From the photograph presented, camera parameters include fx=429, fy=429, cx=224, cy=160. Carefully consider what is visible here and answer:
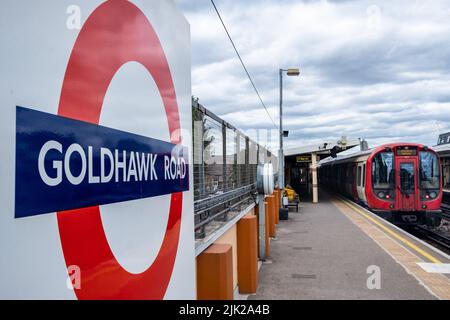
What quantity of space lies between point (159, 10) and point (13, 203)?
64.0 inches

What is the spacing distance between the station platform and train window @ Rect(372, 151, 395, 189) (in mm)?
2703

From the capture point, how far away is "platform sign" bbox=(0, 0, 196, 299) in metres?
1.20

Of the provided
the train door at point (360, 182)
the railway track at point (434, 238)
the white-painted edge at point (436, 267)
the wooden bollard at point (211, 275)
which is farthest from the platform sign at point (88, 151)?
the train door at point (360, 182)

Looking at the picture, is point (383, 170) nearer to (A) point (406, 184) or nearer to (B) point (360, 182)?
(A) point (406, 184)

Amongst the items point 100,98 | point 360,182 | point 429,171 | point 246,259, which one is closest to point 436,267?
point 246,259

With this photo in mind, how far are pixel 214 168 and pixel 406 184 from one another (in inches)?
→ 471

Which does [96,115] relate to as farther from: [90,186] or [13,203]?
[13,203]

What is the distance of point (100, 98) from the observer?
1.68m

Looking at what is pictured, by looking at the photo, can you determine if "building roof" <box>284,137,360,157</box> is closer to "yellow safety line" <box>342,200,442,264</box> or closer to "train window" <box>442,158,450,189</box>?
"train window" <box>442,158,450,189</box>

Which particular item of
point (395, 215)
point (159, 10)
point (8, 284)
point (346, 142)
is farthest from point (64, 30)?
point (346, 142)

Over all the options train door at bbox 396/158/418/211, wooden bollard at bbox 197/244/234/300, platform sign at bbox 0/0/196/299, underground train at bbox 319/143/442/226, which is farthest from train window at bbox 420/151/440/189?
platform sign at bbox 0/0/196/299

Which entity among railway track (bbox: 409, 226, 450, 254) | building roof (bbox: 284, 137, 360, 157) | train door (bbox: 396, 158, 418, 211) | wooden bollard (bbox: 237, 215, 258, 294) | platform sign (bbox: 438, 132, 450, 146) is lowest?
railway track (bbox: 409, 226, 450, 254)

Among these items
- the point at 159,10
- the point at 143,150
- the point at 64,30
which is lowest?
the point at 143,150

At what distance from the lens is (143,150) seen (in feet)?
6.91
